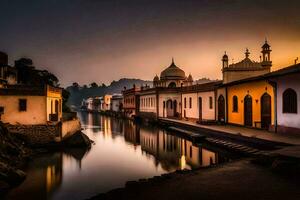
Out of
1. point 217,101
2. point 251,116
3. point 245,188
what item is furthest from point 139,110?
point 245,188

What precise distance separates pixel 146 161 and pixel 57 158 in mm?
6240

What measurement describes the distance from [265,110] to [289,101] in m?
3.55

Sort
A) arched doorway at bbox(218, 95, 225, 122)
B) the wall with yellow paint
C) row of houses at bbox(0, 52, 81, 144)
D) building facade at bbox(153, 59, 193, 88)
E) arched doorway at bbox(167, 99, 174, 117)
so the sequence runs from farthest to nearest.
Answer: building facade at bbox(153, 59, 193, 88) → arched doorway at bbox(167, 99, 174, 117) → arched doorway at bbox(218, 95, 225, 122) → row of houses at bbox(0, 52, 81, 144) → the wall with yellow paint

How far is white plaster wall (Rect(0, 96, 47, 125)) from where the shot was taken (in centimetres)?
2266

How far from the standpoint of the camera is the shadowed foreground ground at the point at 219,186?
8.36m

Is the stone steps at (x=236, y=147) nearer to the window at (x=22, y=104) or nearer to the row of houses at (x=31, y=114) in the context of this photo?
the row of houses at (x=31, y=114)

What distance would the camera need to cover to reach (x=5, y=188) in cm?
1257

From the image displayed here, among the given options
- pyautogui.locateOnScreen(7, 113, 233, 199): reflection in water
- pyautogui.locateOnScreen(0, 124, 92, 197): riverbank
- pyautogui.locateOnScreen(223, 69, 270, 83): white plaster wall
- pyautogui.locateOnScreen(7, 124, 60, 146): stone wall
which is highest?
pyautogui.locateOnScreen(223, 69, 270, 83): white plaster wall

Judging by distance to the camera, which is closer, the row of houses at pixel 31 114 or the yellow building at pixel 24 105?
the row of houses at pixel 31 114

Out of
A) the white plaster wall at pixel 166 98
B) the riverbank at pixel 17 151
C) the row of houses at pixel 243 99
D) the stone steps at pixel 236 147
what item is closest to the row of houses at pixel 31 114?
the riverbank at pixel 17 151

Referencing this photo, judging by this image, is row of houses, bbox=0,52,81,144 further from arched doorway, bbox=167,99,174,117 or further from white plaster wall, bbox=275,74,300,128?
arched doorway, bbox=167,99,174,117

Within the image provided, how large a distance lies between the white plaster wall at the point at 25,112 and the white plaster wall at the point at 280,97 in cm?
1789

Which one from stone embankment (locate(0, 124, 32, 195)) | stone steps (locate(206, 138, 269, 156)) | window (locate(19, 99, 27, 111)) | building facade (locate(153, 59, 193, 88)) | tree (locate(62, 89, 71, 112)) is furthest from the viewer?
building facade (locate(153, 59, 193, 88))

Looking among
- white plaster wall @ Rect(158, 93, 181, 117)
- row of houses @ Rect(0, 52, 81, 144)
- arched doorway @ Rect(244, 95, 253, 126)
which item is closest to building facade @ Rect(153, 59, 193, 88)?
white plaster wall @ Rect(158, 93, 181, 117)
